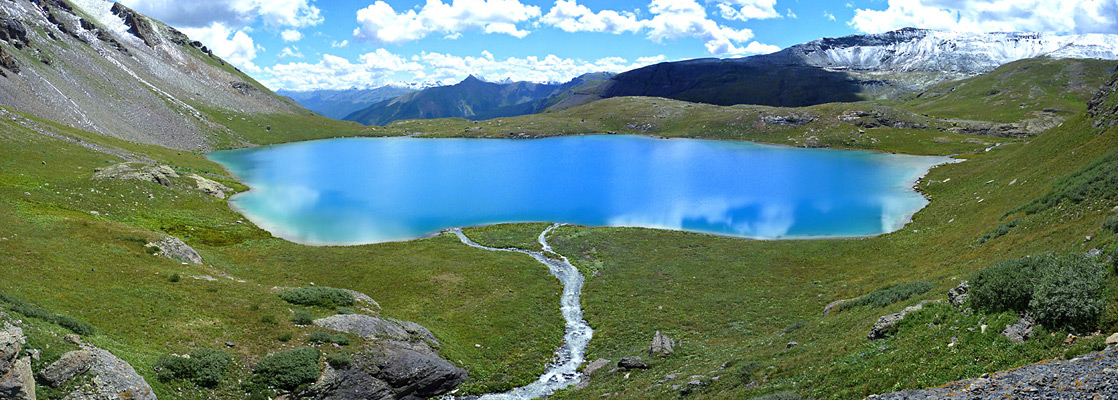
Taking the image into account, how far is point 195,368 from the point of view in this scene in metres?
23.0

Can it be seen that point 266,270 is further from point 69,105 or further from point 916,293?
point 69,105

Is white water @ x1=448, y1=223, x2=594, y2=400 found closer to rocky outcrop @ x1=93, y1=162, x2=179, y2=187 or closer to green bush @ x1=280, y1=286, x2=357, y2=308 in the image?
green bush @ x1=280, y1=286, x2=357, y2=308

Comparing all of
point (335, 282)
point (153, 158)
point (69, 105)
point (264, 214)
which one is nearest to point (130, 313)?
point (335, 282)

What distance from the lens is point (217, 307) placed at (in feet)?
97.0

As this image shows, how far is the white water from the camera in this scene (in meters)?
30.4

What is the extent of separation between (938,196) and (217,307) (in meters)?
93.0

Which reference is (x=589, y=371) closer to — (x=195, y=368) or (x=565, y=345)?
(x=565, y=345)

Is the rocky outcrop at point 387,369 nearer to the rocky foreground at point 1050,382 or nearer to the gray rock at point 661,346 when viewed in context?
the gray rock at point 661,346

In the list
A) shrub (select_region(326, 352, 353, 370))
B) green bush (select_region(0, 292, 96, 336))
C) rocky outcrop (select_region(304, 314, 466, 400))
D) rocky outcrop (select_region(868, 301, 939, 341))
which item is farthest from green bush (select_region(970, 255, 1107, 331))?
green bush (select_region(0, 292, 96, 336))

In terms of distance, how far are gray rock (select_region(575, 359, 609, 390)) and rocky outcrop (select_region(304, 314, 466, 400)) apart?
717cm

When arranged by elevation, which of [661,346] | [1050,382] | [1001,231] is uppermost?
A: [1001,231]

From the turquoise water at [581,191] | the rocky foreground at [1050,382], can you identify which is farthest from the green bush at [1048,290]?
the turquoise water at [581,191]

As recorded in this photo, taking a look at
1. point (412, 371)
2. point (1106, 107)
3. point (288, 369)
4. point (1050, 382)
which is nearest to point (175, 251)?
point (288, 369)

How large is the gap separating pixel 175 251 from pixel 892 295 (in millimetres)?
51456
